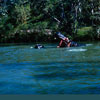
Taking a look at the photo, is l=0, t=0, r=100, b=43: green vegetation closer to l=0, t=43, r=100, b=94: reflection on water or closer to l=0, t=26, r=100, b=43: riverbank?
l=0, t=26, r=100, b=43: riverbank

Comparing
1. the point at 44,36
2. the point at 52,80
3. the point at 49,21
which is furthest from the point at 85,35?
the point at 52,80

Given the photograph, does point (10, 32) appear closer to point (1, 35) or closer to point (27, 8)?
point (1, 35)

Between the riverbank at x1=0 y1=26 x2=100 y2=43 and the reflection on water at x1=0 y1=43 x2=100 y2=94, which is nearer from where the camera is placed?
the reflection on water at x1=0 y1=43 x2=100 y2=94

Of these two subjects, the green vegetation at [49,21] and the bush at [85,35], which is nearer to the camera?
the bush at [85,35]

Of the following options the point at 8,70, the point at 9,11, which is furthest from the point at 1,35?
the point at 8,70

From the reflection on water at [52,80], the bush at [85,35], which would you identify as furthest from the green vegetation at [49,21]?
the reflection on water at [52,80]

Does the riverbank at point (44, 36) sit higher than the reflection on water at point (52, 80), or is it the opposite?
the reflection on water at point (52, 80)

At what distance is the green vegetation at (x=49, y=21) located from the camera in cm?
5156

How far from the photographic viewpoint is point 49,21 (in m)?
54.7

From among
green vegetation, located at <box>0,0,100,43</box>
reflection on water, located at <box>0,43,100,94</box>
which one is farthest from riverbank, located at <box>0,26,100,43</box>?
reflection on water, located at <box>0,43,100,94</box>

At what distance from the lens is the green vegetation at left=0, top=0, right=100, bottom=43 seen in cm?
5156

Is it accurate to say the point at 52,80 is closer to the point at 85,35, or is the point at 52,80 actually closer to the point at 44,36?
the point at 85,35

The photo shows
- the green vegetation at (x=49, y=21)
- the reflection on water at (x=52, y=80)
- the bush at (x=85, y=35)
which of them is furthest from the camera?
the green vegetation at (x=49, y=21)

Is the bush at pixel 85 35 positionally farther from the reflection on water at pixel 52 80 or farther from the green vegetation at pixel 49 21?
the reflection on water at pixel 52 80
